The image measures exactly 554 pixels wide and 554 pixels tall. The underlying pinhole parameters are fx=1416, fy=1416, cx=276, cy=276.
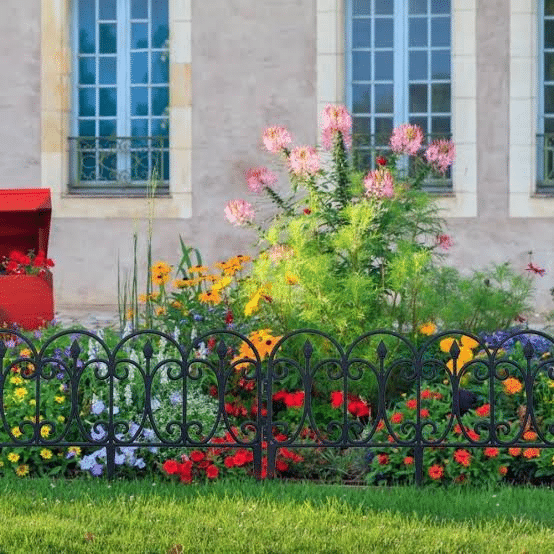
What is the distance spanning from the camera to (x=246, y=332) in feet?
25.0

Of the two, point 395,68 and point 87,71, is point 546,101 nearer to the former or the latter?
point 395,68

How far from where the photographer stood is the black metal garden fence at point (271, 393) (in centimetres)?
615

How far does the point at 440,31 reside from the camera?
45.2 feet

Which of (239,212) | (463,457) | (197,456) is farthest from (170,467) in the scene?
(239,212)

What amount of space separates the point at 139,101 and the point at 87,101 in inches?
20.6

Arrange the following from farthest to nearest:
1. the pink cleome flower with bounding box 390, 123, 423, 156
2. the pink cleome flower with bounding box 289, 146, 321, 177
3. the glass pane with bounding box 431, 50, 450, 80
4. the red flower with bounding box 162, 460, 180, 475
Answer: the glass pane with bounding box 431, 50, 450, 80 → the pink cleome flower with bounding box 390, 123, 423, 156 → the pink cleome flower with bounding box 289, 146, 321, 177 → the red flower with bounding box 162, 460, 180, 475

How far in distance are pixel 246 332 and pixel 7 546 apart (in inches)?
106

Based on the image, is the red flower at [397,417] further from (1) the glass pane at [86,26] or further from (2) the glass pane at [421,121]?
(1) the glass pane at [86,26]

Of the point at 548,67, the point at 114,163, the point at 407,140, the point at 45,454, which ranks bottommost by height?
the point at 45,454

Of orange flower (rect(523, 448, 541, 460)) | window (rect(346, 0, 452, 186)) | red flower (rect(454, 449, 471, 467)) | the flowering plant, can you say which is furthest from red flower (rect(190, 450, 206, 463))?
window (rect(346, 0, 452, 186))

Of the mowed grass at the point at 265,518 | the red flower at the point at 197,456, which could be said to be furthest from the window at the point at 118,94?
the mowed grass at the point at 265,518

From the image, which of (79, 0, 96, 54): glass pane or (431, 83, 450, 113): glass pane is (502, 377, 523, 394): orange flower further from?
(79, 0, 96, 54): glass pane

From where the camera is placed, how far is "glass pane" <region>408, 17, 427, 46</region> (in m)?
13.8

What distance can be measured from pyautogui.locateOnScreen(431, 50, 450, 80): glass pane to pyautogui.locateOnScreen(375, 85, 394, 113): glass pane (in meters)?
0.44
